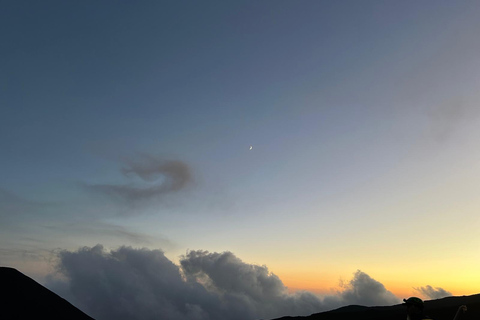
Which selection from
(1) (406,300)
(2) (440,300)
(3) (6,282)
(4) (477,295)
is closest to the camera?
(1) (406,300)

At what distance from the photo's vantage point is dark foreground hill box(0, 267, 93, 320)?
90.6 m

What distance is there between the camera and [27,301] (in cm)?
9862

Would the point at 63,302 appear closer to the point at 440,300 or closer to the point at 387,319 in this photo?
the point at 387,319

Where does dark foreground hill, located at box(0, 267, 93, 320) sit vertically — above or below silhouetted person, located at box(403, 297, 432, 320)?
above

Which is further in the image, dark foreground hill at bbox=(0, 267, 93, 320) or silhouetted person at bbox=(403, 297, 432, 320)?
dark foreground hill at bbox=(0, 267, 93, 320)

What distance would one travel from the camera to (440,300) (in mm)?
176375

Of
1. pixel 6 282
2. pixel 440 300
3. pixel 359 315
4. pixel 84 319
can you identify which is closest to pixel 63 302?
pixel 84 319

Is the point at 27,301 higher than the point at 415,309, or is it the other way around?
the point at 27,301

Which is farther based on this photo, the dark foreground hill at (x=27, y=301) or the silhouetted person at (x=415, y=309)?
the dark foreground hill at (x=27, y=301)

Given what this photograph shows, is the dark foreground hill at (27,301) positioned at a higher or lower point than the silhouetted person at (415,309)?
higher

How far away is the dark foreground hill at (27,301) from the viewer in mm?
90562

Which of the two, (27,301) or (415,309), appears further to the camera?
(27,301)

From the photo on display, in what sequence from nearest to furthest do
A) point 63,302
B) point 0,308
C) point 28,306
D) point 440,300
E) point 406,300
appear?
point 406,300 → point 0,308 → point 28,306 → point 63,302 → point 440,300

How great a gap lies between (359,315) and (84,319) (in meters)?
98.0
